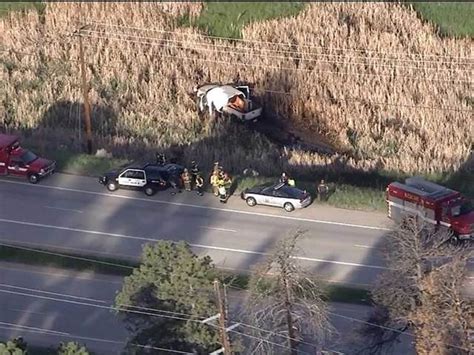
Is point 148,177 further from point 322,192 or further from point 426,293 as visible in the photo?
point 426,293

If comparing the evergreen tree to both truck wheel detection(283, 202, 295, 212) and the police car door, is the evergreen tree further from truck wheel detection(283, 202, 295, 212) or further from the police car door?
the police car door

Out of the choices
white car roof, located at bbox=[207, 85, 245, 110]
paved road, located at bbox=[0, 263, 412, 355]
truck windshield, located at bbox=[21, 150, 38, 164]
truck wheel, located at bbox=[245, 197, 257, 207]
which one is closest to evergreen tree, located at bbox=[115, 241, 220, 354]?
paved road, located at bbox=[0, 263, 412, 355]

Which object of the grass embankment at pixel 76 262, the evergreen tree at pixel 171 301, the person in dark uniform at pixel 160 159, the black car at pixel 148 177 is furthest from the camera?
the person in dark uniform at pixel 160 159

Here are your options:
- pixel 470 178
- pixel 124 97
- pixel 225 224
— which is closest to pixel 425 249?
pixel 225 224

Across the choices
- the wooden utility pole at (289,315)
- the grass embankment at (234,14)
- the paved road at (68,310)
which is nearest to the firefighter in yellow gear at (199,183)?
the paved road at (68,310)

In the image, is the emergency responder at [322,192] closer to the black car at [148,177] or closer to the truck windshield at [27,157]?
the black car at [148,177]

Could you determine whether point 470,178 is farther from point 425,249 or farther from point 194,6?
point 194,6
